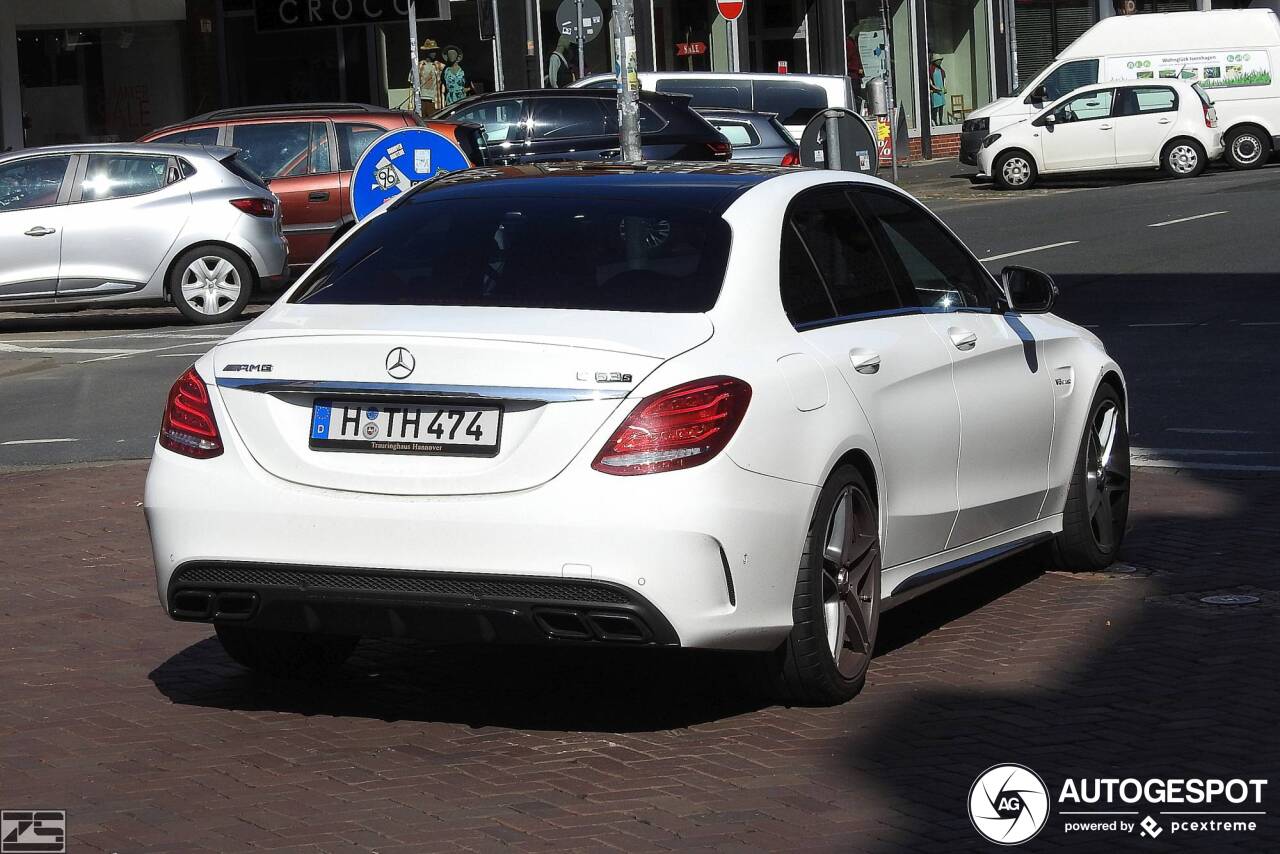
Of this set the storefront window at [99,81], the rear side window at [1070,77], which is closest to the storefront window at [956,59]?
the rear side window at [1070,77]

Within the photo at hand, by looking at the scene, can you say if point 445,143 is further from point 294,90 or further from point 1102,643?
point 294,90

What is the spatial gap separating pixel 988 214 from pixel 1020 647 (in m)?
21.2

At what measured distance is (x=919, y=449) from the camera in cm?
624

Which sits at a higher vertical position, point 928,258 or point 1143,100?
point 1143,100

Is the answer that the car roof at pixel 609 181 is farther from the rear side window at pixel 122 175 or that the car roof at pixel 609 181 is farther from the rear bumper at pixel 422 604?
the rear side window at pixel 122 175

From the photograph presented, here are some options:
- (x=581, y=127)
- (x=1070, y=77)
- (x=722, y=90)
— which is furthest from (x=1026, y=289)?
(x=1070, y=77)

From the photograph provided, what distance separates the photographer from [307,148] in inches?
828

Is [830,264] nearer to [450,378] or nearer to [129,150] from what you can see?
[450,378]

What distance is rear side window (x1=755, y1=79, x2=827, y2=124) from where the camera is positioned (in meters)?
29.9

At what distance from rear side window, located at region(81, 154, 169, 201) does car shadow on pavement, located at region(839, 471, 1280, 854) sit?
12.8 meters

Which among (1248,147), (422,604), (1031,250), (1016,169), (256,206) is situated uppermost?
(1248,147)

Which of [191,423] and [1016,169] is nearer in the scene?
[191,423]

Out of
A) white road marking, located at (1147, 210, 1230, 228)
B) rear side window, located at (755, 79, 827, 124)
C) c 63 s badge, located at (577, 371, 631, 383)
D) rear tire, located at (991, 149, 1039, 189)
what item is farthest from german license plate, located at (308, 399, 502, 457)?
rear tire, located at (991, 149, 1039, 189)

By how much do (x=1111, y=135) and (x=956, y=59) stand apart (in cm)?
1318
